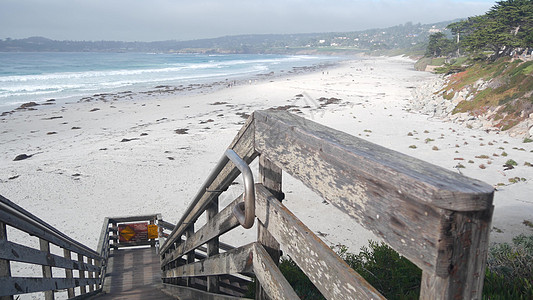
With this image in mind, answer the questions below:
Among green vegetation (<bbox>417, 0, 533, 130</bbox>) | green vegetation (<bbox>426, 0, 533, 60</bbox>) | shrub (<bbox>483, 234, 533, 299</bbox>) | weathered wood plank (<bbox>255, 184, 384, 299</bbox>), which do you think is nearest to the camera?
weathered wood plank (<bbox>255, 184, 384, 299</bbox>)

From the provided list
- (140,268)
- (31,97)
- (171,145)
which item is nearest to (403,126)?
(171,145)

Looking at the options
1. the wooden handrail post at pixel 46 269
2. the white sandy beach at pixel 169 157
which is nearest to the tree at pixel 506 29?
the white sandy beach at pixel 169 157

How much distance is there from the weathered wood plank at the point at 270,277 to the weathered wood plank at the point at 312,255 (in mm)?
156

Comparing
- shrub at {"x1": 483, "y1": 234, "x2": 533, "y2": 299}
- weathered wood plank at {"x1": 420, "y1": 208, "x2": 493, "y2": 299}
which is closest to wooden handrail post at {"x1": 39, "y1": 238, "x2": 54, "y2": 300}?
weathered wood plank at {"x1": 420, "y1": 208, "x2": 493, "y2": 299}

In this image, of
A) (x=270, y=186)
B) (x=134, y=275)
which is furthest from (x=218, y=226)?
(x=134, y=275)

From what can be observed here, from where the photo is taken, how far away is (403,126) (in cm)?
1562

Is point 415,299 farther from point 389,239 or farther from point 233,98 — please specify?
point 233,98

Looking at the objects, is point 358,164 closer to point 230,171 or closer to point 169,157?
point 230,171

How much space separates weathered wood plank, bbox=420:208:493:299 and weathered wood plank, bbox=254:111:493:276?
0.07 feet

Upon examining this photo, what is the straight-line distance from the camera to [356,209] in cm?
112

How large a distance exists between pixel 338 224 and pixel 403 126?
388 inches

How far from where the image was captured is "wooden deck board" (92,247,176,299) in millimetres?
4758

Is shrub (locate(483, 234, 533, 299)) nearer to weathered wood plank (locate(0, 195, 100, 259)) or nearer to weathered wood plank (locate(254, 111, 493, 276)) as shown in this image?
weathered wood plank (locate(254, 111, 493, 276))

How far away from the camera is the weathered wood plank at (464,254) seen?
2.69 ft
